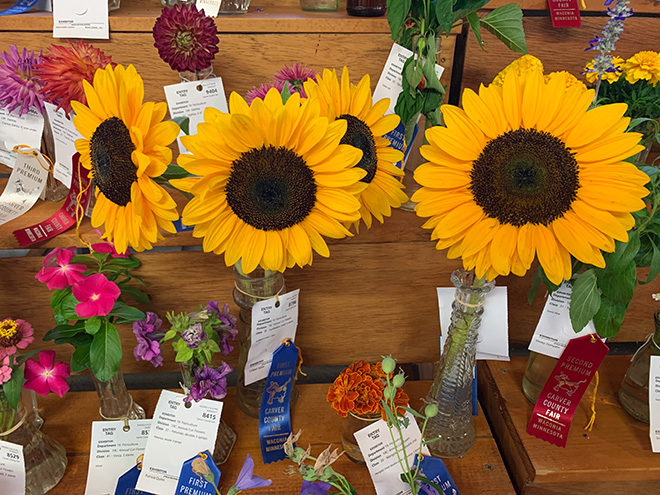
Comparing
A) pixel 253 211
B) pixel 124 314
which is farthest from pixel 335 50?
pixel 124 314

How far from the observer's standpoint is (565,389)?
3.07 ft

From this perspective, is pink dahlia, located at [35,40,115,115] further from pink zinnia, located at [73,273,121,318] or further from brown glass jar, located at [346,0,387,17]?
brown glass jar, located at [346,0,387,17]

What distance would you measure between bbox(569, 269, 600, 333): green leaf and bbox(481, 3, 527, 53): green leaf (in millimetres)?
368

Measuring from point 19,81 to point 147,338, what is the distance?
48 cm

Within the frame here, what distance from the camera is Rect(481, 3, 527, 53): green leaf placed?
30.9 inches

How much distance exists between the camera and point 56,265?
0.85 metres

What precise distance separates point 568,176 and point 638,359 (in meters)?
0.61

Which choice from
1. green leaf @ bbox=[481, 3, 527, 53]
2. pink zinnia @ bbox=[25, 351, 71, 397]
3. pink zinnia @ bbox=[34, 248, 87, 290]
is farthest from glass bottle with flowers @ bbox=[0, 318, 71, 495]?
green leaf @ bbox=[481, 3, 527, 53]

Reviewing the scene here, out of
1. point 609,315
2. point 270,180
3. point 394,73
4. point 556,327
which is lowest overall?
point 556,327

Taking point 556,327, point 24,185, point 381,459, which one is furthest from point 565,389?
point 24,185

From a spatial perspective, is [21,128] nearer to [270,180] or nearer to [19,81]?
[19,81]

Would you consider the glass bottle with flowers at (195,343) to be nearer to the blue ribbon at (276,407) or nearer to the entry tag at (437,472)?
the blue ribbon at (276,407)

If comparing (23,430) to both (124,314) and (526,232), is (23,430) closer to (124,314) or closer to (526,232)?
(124,314)

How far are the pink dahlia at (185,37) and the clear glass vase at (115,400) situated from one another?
0.57 metres
